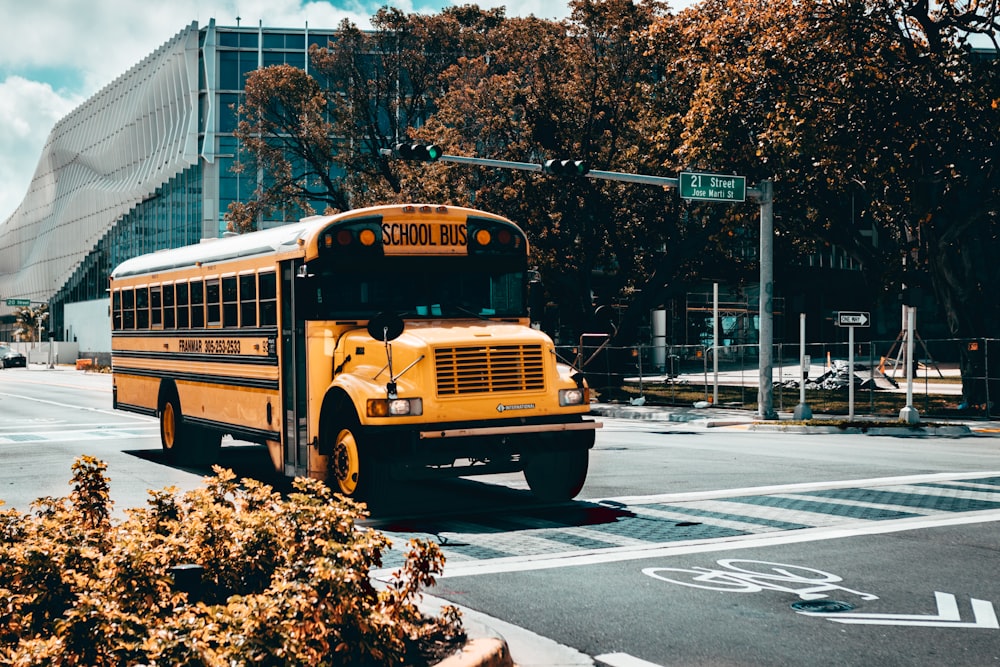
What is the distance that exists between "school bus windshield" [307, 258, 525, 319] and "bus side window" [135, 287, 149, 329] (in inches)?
268

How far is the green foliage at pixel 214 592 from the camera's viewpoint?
16.4ft

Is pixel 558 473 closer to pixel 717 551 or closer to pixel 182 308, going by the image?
pixel 717 551

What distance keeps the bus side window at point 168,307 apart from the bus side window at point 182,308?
26 cm

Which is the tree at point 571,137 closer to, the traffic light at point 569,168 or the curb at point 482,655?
the traffic light at point 569,168

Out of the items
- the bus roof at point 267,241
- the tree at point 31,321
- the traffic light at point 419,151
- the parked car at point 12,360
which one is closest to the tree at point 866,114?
the traffic light at point 419,151

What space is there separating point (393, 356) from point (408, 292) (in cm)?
113

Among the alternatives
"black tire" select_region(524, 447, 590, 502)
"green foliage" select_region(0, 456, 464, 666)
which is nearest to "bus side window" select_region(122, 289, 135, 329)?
"black tire" select_region(524, 447, 590, 502)

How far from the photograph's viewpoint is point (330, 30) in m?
84.2

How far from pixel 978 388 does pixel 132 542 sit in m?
27.6

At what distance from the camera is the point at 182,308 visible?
1633 centimetres

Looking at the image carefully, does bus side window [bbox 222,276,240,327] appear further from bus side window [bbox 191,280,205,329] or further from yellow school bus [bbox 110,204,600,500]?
bus side window [bbox 191,280,205,329]

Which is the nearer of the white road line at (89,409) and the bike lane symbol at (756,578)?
the bike lane symbol at (756,578)

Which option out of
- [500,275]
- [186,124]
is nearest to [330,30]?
[186,124]

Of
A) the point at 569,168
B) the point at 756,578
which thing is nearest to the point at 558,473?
the point at 756,578
